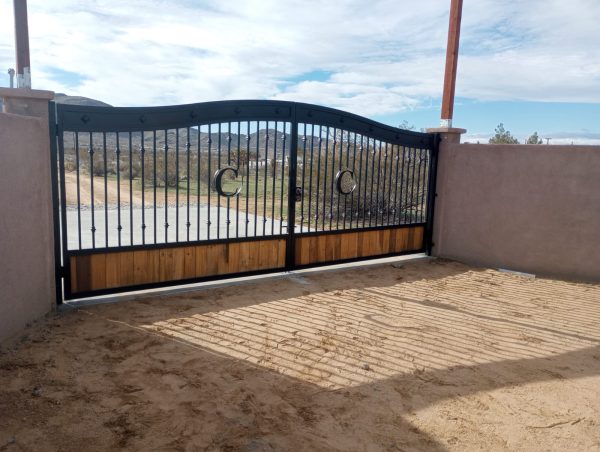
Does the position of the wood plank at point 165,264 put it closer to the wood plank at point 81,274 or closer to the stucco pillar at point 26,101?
the wood plank at point 81,274

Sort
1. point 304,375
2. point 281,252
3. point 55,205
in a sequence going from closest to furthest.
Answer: point 304,375 → point 55,205 → point 281,252

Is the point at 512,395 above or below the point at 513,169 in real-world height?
below

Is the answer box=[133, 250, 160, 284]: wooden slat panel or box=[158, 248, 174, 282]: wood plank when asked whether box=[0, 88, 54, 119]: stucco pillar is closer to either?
box=[133, 250, 160, 284]: wooden slat panel

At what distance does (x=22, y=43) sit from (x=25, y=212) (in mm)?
1430

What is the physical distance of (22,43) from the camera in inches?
150

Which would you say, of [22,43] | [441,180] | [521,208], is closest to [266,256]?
[441,180]

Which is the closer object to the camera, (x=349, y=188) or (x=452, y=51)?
(x=349, y=188)

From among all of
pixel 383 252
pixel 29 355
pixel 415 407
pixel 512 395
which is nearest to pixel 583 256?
pixel 383 252

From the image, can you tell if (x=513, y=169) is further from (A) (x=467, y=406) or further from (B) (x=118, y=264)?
(B) (x=118, y=264)

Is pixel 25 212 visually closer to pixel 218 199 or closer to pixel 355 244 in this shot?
pixel 218 199

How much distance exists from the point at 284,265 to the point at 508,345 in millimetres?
2675

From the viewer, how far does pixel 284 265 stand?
5562 millimetres

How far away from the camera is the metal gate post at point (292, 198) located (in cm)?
532

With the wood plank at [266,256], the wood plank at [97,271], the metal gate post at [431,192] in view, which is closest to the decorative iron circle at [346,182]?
the wood plank at [266,256]
